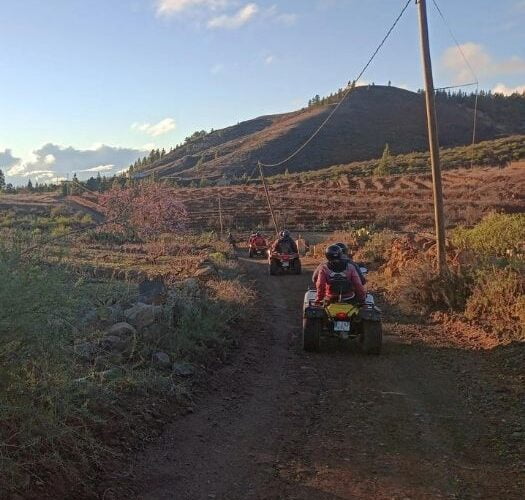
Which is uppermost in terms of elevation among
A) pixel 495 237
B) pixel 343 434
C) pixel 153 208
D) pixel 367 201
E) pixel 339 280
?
pixel 153 208

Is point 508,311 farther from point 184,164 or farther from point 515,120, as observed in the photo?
point 515,120

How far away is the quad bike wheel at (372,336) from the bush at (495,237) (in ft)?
19.0

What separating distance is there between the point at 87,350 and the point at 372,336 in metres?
4.50

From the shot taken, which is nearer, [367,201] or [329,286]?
[329,286]

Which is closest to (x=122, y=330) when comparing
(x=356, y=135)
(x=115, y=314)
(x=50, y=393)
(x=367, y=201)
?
(x=115, y=314)

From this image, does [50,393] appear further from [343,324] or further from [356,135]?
[356,135]

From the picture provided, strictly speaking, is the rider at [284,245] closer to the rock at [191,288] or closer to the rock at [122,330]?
the rock at [191,288]

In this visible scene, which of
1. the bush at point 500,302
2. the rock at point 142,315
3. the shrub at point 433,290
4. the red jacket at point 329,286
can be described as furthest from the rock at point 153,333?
the shrub at point 433,290

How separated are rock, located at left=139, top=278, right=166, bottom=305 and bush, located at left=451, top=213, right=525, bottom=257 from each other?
25.2 feet

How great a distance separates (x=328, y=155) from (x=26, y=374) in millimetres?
109082

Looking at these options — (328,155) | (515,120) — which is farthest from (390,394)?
(515,120)

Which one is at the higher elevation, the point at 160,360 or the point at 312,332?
the point at 160,360

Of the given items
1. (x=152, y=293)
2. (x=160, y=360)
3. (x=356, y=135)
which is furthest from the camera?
(x=356, y=135)

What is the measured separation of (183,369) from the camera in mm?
7461
